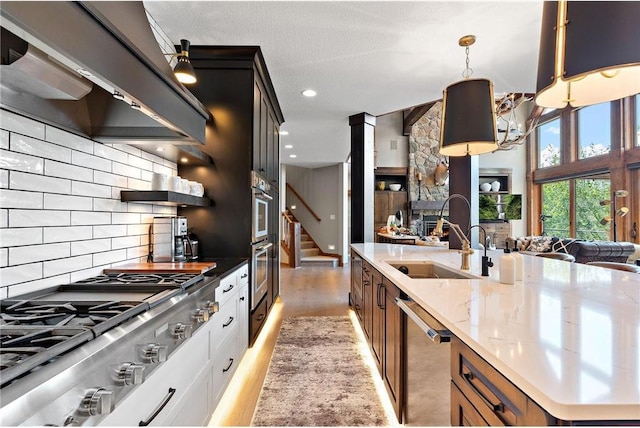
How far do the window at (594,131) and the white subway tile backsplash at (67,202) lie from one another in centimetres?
944

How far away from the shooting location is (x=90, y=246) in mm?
1556

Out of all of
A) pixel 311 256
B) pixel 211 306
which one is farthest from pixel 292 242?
pixel 211 306

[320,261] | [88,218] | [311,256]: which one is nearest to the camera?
[88,218]

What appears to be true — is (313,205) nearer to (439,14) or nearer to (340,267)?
(340,267)

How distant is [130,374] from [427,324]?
3.19ft

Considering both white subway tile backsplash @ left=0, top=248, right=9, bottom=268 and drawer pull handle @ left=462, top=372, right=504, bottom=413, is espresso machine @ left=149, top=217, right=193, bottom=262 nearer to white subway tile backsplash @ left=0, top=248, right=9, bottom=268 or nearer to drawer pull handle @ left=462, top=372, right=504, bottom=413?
white subway tile backsplash @ left=0, top=248, right=9, bottom=268

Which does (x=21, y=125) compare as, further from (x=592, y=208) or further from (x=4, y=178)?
(x=592, y=208)

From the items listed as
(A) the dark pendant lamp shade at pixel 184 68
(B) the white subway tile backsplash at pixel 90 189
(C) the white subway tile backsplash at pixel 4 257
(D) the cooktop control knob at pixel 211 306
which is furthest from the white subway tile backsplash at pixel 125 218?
(A) the dark pendant lamp shade at pixel 184 68

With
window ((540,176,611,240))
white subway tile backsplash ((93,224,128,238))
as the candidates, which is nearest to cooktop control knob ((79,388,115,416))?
white subway tile backsplash ((93,224,128,238))

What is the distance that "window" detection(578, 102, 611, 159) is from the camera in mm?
7062

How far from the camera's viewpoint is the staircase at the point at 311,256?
785 cm

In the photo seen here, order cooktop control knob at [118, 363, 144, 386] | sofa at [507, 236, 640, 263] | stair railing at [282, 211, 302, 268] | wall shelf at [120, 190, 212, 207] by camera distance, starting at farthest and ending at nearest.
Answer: stair railing at [282, 211, 302, 268] → sofa at [507, 236, 640, 263] → wall shelf at [120, 190, 212, 207] → cooktop control knob at [118, 363, 144, 386]

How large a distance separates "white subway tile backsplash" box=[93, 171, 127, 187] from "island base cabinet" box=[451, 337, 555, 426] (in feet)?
5.92

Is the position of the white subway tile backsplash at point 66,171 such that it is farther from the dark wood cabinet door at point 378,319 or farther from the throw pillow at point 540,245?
the throw pillow at point 540,245
